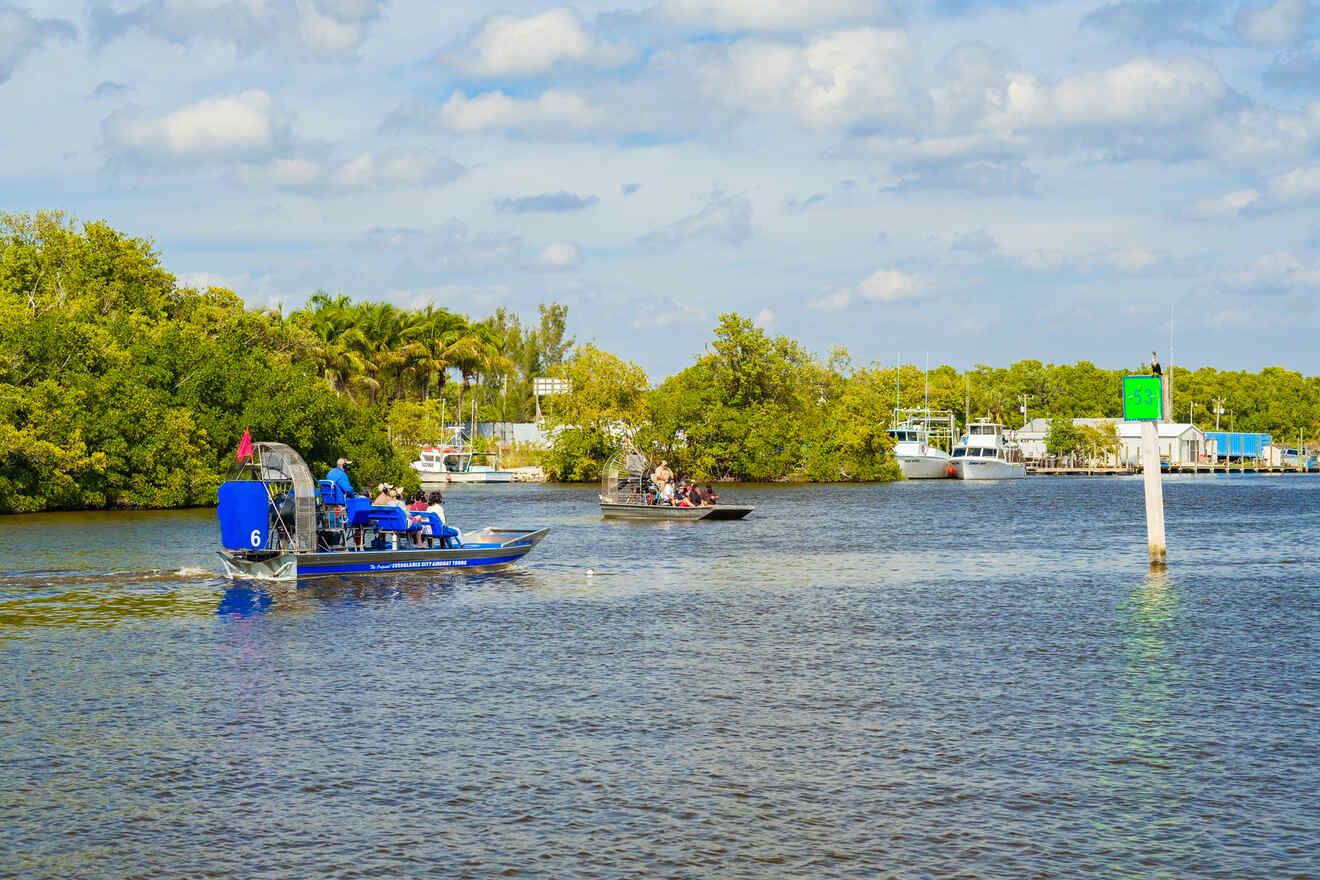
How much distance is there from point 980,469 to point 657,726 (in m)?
129

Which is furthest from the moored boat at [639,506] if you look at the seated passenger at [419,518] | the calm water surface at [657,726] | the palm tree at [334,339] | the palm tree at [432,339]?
the palm tree at [432,339]

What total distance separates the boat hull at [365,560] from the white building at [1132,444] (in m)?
150

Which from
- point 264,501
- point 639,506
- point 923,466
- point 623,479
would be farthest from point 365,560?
point 923,466

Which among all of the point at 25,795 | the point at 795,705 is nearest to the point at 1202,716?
the point at 795,705

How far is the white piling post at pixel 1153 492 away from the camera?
35.0m

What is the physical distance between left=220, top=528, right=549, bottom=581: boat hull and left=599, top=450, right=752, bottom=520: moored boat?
24.0 meters

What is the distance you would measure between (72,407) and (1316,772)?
5722 cm

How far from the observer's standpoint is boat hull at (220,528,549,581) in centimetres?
3344

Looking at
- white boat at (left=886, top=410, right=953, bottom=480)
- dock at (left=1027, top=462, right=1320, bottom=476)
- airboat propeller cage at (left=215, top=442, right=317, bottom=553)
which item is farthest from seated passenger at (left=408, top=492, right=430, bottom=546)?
dock at (left=1027, top=462, right=1320, bottom=476)

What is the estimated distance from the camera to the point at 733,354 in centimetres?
11306

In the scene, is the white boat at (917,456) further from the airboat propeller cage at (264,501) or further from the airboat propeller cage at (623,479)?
the airboat propeller cage at (264,501)

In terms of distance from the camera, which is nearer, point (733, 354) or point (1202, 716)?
point (1202, 716)

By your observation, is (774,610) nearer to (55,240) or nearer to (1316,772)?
(1316,772)

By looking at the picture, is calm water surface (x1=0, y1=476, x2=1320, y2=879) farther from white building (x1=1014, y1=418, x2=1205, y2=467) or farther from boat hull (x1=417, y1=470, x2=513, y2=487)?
white building (x1=1014, y1=418, x2=1205, y2=467)
